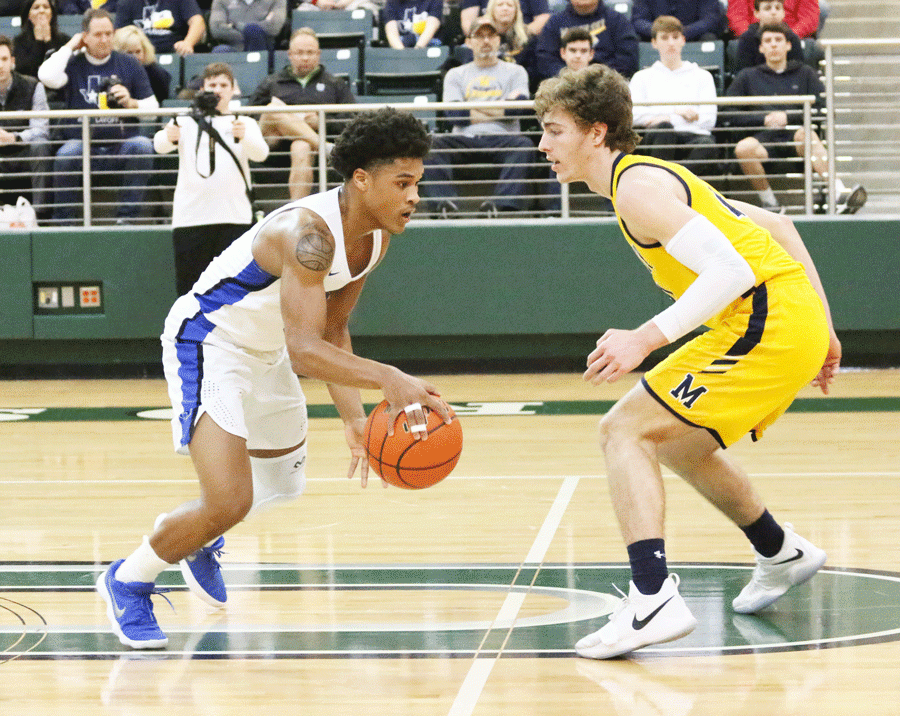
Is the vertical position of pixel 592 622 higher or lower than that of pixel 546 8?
lower

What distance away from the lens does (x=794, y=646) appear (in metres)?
3.80

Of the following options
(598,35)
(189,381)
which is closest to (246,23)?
(598,35)

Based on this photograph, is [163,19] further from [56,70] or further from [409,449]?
[409,449]

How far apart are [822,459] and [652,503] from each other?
3.57m

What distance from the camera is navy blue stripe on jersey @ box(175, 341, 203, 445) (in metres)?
4.04

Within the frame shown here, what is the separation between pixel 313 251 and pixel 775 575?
183 centimetres

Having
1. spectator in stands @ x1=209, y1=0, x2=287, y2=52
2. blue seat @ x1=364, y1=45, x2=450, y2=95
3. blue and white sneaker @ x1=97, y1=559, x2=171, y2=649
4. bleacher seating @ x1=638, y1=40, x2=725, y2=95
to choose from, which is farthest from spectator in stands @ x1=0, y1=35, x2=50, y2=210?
blue and white sneaker @ x1=97, y1=559, x2=171, y2=649

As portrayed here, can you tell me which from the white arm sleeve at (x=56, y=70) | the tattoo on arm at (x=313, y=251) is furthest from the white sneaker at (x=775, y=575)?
the white arm sleeve at (x=56, y=70)

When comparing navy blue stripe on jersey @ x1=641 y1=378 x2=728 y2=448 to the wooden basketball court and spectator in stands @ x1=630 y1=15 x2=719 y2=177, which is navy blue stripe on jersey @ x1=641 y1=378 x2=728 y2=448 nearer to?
the wooden basketball court

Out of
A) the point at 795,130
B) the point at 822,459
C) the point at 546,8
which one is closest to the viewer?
the point at 822,459

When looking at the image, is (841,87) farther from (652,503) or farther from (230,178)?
(652,503)

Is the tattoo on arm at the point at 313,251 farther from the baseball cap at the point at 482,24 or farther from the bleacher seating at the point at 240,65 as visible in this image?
the bleacher seating at the point at 240,65

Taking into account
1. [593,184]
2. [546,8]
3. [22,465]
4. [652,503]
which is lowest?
[22,465]

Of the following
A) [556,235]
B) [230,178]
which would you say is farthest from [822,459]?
[230,178]
